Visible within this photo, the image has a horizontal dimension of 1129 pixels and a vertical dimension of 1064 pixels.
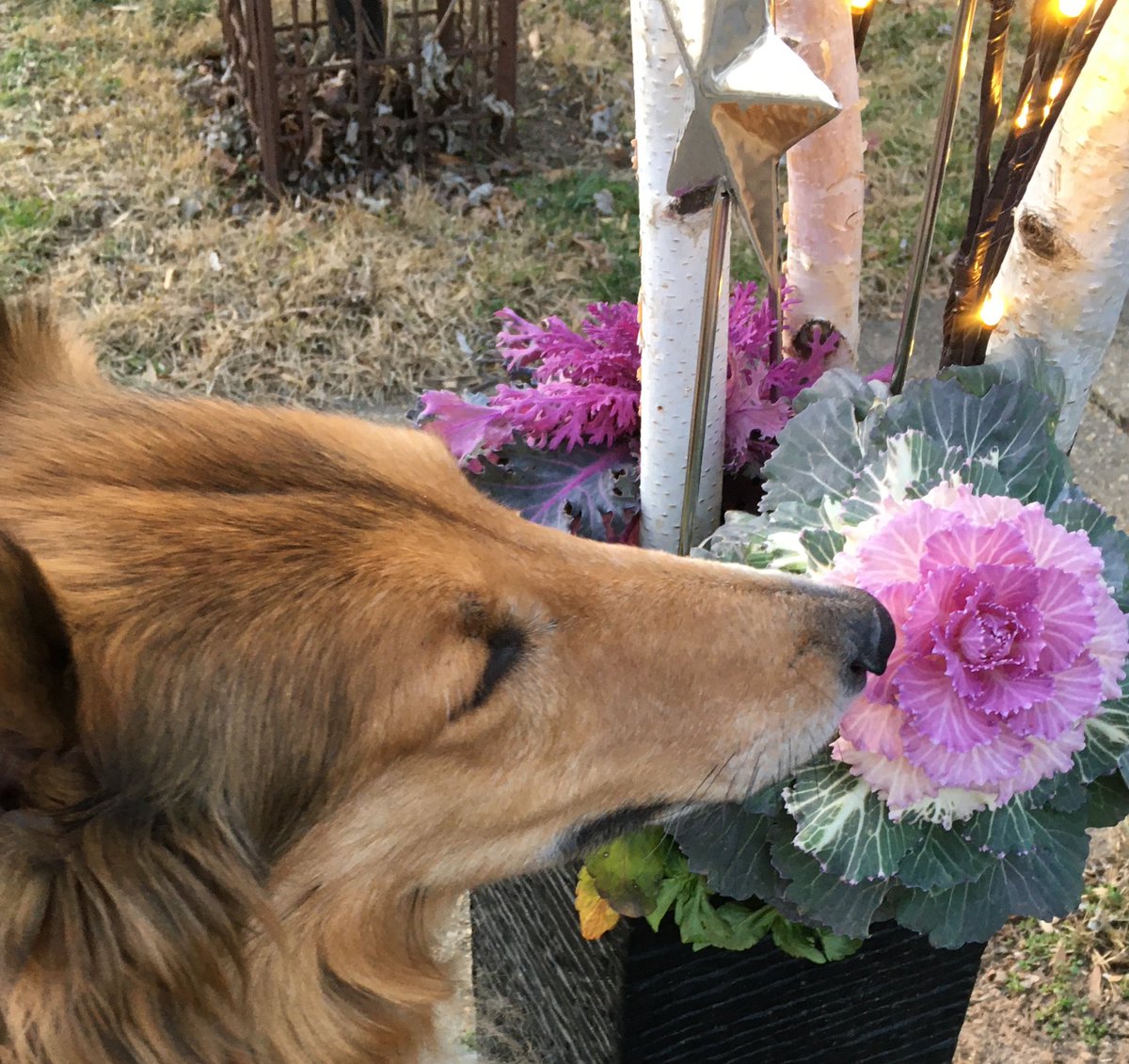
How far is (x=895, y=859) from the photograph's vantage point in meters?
1.65

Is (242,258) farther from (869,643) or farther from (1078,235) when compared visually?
(869,643)

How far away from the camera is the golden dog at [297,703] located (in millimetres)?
1274

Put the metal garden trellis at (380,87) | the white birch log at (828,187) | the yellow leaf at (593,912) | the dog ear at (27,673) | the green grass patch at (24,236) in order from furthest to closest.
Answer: the metal garden trellis at (380,87) < the green grass patch at (24,236) < the white birch log at (828,187) < the yellow leaf at (593,912) < the dog ear at (27,673)

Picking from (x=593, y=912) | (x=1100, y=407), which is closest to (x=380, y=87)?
(x=1100, y=407)

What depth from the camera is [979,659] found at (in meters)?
1.54

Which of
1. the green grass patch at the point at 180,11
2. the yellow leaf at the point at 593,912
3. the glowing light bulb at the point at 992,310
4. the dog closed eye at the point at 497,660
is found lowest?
the yellow leaf at the point at 593,912

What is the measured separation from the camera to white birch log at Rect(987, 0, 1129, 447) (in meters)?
1.77

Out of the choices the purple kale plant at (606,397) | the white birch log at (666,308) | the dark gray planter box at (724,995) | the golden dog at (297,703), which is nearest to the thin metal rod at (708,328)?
the white birch log at (666,308)

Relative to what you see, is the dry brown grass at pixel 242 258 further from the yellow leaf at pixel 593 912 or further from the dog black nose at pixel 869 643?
the dog black nose at pixel 869 643

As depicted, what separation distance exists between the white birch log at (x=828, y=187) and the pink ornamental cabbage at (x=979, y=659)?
0.88 m

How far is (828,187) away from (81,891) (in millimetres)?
1842

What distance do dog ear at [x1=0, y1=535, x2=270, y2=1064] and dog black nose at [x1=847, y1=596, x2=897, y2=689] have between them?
2.97ft

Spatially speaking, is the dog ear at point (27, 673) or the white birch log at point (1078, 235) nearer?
the dog ear at point (27, 673)

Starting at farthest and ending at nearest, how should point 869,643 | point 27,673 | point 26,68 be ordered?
point 26,68 → point 869,643 → point 27,673
